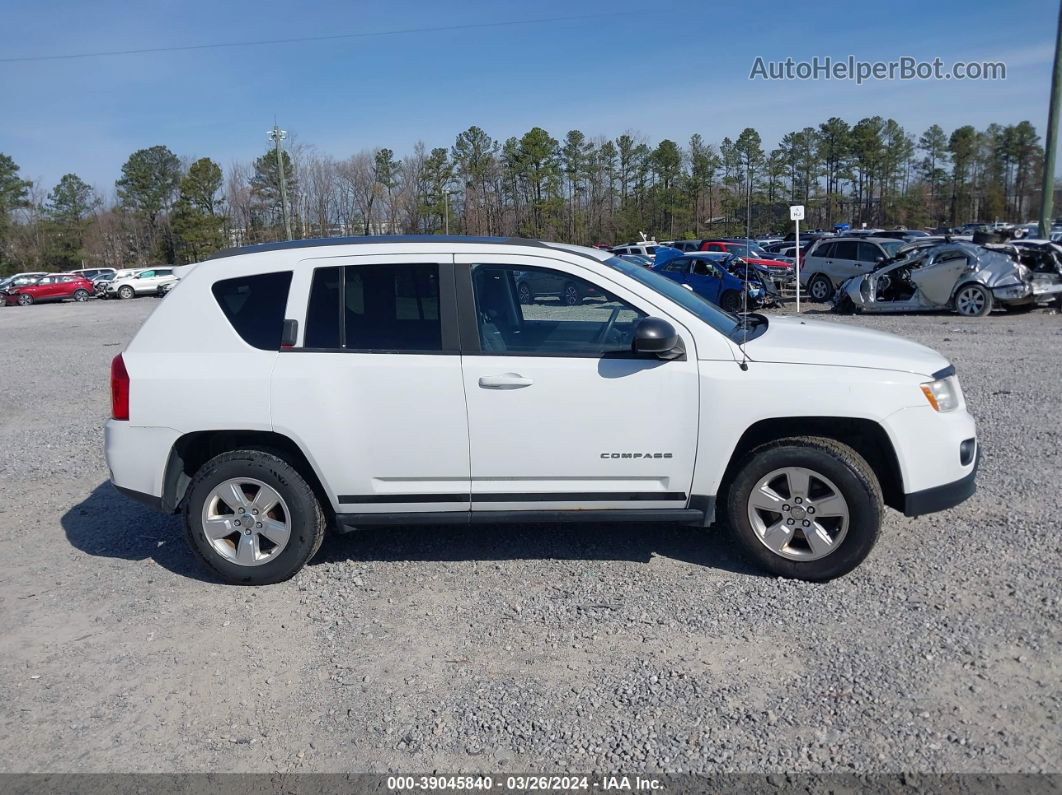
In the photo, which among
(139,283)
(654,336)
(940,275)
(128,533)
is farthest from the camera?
(139,283)

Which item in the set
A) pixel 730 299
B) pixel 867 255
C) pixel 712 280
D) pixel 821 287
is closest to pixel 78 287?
pixel 712 280

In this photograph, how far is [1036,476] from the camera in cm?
624

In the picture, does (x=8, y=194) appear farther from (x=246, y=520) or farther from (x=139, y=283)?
(x=246, y=520)

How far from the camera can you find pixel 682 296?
5.07 m

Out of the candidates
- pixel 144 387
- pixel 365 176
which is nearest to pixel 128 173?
pixel 365 176

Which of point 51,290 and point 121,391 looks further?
point 51,290

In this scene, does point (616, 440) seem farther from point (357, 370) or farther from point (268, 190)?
point (268, 190)

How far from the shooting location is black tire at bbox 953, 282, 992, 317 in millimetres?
18094

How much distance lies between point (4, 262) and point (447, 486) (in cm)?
8087

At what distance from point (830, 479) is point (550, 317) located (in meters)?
1.76

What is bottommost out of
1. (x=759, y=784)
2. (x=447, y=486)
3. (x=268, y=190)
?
(x=759, y=784)

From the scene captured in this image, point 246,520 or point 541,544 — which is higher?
point 246,520

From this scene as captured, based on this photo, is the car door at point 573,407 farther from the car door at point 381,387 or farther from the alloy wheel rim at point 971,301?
the alloy wheel rim at point 971,301

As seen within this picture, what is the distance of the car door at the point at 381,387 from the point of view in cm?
461
